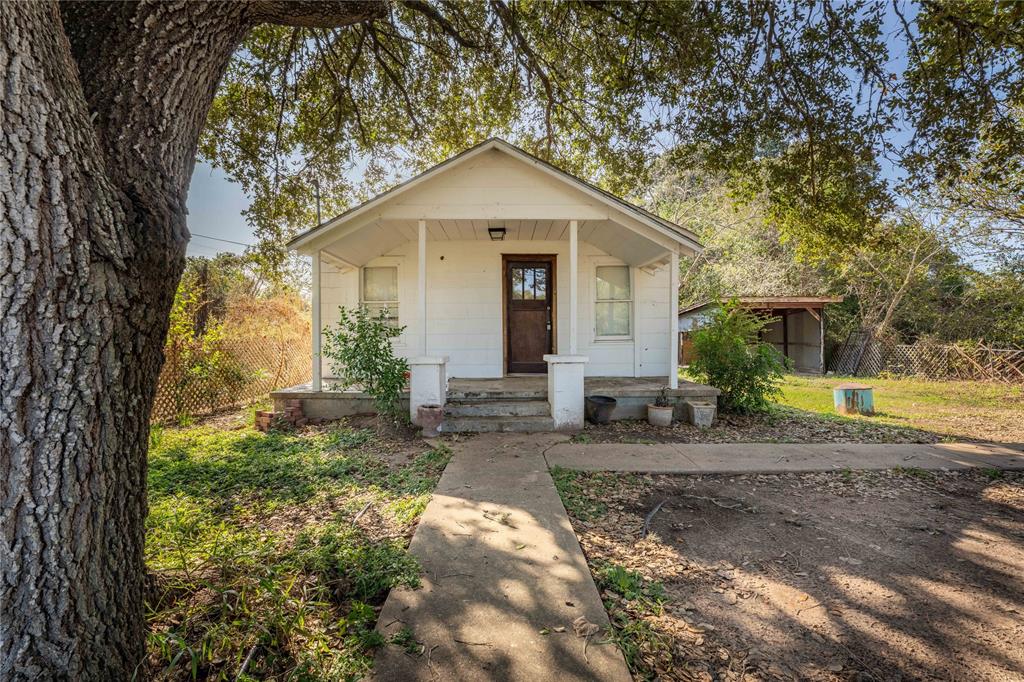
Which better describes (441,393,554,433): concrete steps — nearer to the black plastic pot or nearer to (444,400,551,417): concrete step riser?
(444,400,551,417): concrete step riser

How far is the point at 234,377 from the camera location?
318 inches

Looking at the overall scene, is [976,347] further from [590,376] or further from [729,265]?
[590,376]

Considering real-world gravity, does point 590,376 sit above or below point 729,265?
below

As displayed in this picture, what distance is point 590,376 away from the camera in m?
8.27

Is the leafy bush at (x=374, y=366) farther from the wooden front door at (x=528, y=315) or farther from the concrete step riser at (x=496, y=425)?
the wooden front door at (x=528, y=315)

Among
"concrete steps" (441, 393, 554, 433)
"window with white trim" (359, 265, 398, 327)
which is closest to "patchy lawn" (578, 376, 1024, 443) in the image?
"concrete steps" (441, 393, 554, 433)

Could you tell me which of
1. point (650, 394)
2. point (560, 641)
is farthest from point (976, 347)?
point (560, 641)

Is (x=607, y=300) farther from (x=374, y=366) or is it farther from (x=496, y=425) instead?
(x=374, y=366)

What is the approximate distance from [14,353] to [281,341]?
9578 millimetres

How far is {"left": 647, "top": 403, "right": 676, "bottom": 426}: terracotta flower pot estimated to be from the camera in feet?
21.3

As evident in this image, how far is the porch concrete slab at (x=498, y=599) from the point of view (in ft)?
5.75

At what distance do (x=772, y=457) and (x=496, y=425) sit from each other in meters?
3.38

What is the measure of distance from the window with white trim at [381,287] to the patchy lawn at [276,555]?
3725mm

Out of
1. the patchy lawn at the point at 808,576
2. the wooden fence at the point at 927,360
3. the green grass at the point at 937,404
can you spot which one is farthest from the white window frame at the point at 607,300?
the wooden fence at the point at 927,360
